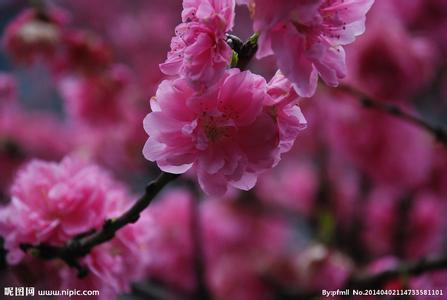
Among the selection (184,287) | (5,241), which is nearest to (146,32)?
(184,287)

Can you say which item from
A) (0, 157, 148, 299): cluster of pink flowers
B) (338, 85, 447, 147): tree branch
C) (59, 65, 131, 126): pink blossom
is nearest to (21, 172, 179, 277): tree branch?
(0, 157, 148, 299): cluster of pink flowers

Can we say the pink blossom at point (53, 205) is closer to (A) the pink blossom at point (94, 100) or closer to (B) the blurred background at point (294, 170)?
(B) the blurred background at point (294, 170)

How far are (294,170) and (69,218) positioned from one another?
1116 millimetres

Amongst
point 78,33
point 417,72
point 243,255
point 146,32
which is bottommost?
point 243,255

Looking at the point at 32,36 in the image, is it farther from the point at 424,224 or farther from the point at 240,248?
the point at 424,224

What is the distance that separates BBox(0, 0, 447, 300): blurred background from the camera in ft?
3.20

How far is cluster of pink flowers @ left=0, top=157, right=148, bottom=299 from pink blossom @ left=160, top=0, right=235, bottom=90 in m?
0.21

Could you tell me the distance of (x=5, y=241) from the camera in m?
0.54

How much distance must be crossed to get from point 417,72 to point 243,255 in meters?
0.58

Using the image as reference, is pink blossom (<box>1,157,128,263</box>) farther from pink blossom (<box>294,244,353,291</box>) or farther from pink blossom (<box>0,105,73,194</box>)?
pink blossom (<box>0,105,73,194</box>)

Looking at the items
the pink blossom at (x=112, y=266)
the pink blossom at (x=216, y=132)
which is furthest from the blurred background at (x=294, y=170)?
the pink blossom at (x=216, y=132)

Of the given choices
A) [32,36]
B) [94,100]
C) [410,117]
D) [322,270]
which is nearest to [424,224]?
[322,270]

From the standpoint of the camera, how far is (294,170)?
1611mm

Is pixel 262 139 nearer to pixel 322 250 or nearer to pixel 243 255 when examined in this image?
pixel 322 250
